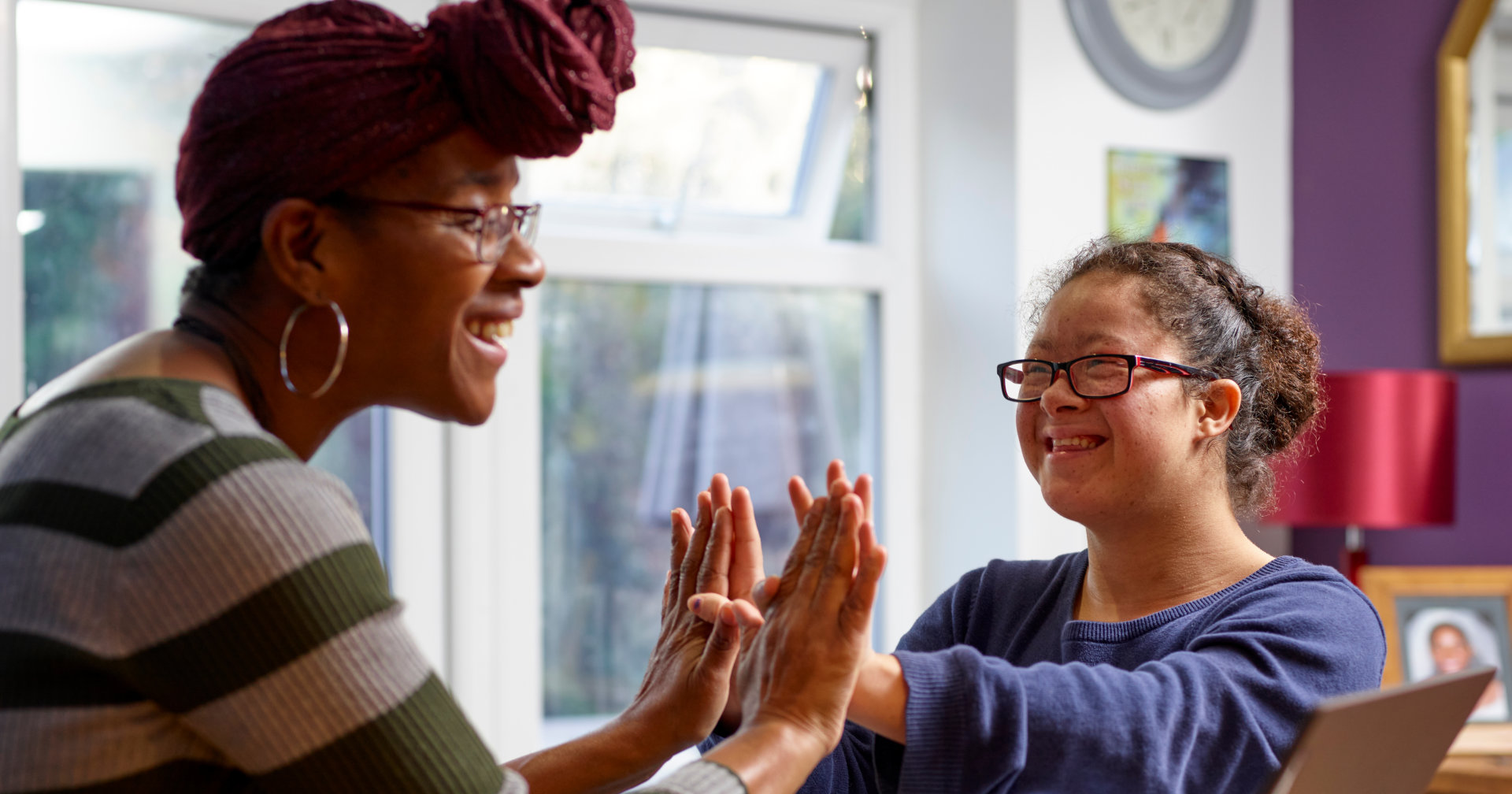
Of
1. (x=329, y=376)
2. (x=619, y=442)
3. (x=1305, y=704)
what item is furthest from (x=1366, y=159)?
(x=329, y=376)

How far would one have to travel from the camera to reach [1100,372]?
4.45 feet

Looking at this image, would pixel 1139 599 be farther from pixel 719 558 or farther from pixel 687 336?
pixel 687 336

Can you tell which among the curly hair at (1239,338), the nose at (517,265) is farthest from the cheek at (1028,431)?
the nose at (517,265)

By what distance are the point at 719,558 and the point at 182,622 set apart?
0.62 m

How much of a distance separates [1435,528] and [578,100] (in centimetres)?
264

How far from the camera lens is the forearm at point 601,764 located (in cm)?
131

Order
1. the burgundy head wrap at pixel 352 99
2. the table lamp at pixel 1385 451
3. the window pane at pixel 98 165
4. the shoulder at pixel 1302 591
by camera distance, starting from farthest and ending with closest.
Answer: the table lamp at pixel 1385 451, the window pane at pixel 98 165, the shoulder at pixel 1302 591, the burgundy head wrap at pixel 352 99

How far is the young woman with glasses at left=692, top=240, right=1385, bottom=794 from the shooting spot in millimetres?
1063

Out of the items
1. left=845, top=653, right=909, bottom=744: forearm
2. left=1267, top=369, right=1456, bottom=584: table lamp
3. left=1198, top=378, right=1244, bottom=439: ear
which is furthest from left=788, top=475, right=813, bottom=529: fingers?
left=1267, top=369, right=1456, bottom=584: table lamp

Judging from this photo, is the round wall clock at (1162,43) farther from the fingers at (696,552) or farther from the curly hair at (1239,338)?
the fingers at (696,552)

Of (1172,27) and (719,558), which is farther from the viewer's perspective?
(1172,27)

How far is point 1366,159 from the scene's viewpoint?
3162mm

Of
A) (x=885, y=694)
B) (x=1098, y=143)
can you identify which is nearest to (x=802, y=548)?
(x=885, y=694)

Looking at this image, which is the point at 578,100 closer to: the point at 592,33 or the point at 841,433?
the point at 592,33
